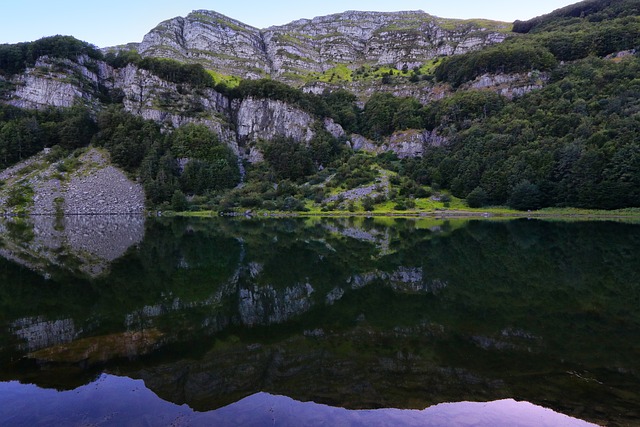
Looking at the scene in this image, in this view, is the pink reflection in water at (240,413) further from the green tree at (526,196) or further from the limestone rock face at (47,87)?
the limestone rock face at (47,87)

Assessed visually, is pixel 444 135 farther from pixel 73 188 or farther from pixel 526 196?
pixel 73 188

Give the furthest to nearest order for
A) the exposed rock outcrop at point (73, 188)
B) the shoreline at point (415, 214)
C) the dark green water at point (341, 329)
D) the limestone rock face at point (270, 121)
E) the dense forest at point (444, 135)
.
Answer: the limestone rock face at point (270, 121) → the exposed rock outcrop at point (73, 188) → the dense forest at point (444, 135) → the shoreline at point (415, 214) → the dark green water at point (341, 329)

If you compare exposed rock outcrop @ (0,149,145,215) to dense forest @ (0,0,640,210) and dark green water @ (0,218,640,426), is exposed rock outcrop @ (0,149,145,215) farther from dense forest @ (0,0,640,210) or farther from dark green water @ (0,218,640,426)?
dark green water @ (0,218,640,426)

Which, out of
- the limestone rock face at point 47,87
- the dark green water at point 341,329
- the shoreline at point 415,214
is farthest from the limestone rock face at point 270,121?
the dark green water at point 341,329

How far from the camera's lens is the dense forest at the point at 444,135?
87.3 metres

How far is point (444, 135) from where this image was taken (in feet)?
466

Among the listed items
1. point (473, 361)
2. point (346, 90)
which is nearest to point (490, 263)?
point (473, 361)

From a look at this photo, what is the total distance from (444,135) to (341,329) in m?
140

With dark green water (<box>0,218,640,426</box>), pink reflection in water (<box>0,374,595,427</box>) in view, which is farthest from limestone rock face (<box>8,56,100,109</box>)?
pink reflection in water (<box>0,374,595,427</box>)

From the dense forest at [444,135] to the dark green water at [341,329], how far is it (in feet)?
224

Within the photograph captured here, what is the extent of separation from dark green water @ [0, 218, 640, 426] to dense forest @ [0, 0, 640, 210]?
68131 millimetres

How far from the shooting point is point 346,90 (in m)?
187

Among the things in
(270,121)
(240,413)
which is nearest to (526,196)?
(240,413)

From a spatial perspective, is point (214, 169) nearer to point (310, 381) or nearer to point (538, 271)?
point (538, 271)
